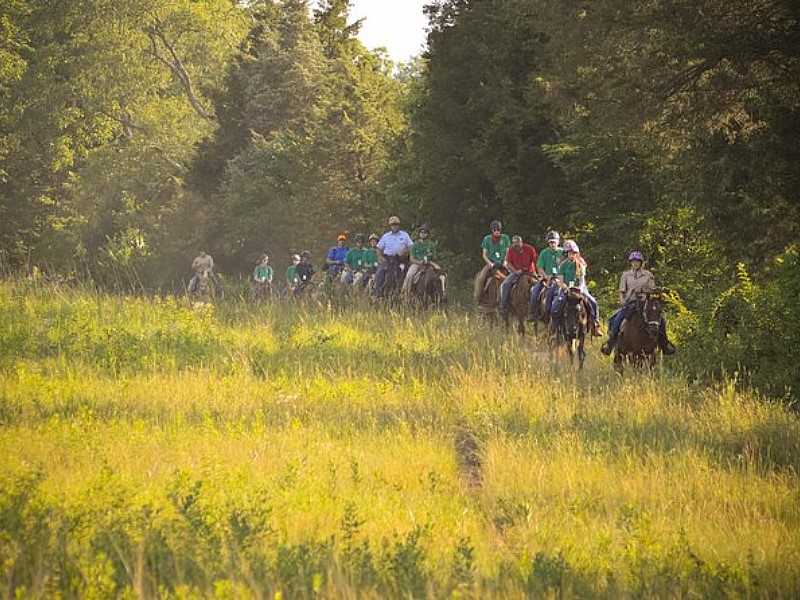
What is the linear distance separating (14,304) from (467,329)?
7519mm

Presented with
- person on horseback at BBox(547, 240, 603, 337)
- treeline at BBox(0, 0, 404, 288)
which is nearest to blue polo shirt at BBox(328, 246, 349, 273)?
treeline at BBox(0, 0, 404, 288)

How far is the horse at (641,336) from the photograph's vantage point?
17359 millimetres

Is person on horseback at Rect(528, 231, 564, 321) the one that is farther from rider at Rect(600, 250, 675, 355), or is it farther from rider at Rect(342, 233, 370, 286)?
rider at Rect(342, 233, 370, 286)

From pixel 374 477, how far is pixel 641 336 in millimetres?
8813

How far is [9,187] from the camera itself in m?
62.1

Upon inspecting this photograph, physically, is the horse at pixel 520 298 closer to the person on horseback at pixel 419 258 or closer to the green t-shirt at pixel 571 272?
the green t-shirt at pixel 571 272

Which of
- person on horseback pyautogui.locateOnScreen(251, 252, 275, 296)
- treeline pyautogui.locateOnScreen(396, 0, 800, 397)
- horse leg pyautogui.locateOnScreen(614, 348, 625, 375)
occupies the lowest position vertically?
person on horseback pyautogui.locateOnScreen(251, 252, 275, 296)

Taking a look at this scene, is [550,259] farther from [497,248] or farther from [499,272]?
[497,248]

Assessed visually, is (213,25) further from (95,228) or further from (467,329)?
(467,329)

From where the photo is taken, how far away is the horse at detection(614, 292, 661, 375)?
17359 mm

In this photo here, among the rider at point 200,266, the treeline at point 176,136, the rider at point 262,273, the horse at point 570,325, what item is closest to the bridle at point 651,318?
the horse at point 570,325

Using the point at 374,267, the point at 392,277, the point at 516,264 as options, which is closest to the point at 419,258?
the point at 392,277

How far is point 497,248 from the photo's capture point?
2577cm

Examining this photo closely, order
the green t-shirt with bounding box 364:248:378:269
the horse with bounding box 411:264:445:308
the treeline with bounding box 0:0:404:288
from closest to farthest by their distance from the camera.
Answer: the horse with bounding box 411:264:445:308 < the green t-shirt with bounding box 364:248:378:269 < the treeline with bounding box 0:0:404:288
